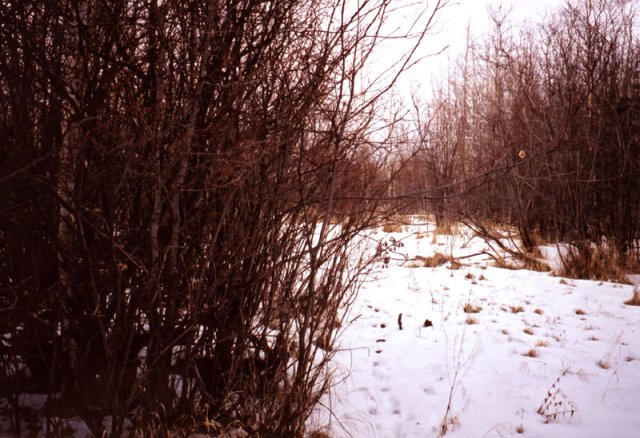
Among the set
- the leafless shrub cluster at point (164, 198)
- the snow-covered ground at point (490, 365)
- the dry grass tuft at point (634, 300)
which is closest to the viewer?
the leafless shrub cluster at point (164, 198)

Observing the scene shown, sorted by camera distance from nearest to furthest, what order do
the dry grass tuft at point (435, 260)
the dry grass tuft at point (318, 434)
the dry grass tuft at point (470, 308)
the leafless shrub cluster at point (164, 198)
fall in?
the leafless shrub cluster at point (164, 198), the dry grass tuft at point (318, 434), the dry grass tuft at point (470, 308), the dry grass tuft at point (435, 260)

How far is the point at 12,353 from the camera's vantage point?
218 cm

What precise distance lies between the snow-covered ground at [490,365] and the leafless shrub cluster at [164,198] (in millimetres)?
761

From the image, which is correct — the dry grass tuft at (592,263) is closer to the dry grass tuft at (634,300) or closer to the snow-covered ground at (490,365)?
the snow-covered ground at (490,365)

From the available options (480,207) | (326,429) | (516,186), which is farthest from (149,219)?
(480,207)

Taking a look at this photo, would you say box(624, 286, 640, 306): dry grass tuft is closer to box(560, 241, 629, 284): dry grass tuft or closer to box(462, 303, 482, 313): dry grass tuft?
box(560, 241, 629, 284): dry grass tuft

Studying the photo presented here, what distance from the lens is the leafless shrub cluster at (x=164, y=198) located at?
1.86 metres

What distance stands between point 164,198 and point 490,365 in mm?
2853

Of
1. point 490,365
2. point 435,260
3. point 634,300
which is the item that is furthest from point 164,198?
point 435,260

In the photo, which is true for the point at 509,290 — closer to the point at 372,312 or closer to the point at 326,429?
the point at 372,312

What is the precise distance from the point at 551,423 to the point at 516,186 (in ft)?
20.2

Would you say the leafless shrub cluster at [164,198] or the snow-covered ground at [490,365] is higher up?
the leafless shrub cluster at [164,198]

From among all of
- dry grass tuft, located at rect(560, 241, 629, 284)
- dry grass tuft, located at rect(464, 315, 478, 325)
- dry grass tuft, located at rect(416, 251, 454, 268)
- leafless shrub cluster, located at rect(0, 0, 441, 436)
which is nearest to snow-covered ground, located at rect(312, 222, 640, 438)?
dry grass tuft, located at rect(464, 315, 478, 325)

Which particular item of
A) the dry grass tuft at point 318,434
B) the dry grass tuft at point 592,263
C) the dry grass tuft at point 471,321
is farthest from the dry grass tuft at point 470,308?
the dry grass tuft at point 318,434
